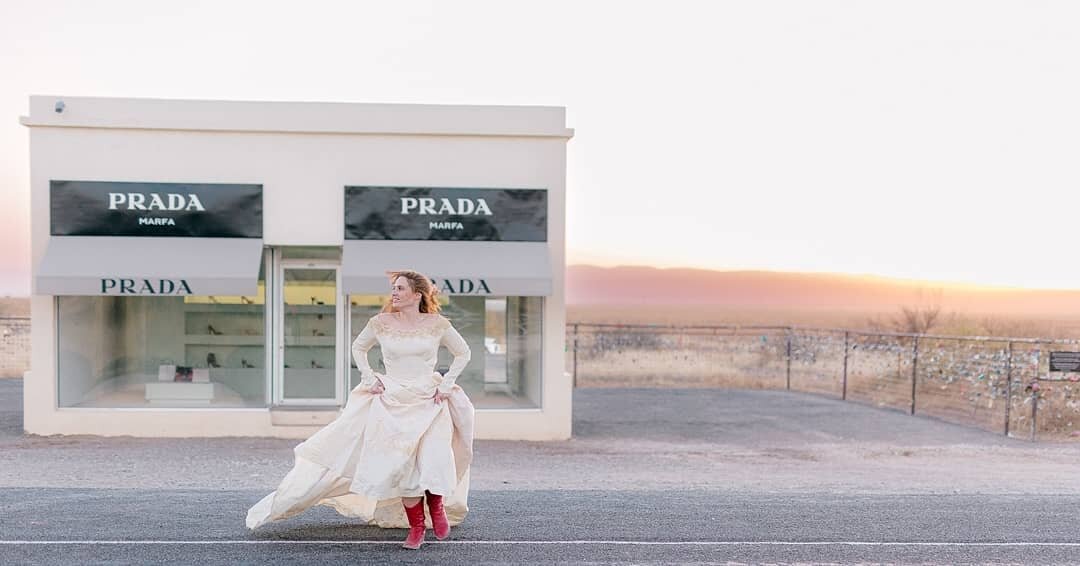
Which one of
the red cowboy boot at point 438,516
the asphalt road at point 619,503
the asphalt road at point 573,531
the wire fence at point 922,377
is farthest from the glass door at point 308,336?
the wire fence at point 922,377

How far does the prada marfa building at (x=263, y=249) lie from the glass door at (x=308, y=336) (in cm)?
2

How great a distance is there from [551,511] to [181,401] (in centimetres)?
785

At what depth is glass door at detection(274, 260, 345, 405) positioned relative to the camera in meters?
14.4

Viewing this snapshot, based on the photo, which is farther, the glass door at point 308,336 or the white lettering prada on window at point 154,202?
the glass door at point 308,336

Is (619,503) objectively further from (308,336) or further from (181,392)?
(181,392)

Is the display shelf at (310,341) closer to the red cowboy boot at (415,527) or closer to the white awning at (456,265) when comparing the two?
the white awning at (456,265)

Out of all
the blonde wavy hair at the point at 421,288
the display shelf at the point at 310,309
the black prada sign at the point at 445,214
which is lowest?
the display shelf at the point at 310,309

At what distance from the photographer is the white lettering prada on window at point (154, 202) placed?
1378 centimetres

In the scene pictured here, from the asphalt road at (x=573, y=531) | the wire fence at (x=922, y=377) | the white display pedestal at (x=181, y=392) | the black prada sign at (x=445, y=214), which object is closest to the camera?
the asphalt road at (x=573, y=531)

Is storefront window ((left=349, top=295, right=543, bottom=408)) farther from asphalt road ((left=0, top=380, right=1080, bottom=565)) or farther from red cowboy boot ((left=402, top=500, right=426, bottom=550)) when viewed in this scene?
red cowboy boot ((left=402, top=500, right=426, bottom=550))

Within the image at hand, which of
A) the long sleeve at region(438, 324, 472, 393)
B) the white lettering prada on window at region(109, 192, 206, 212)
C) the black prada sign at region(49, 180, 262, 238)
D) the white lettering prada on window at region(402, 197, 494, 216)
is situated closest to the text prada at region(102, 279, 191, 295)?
the black prada sign at region(49, 180, 262, 238)

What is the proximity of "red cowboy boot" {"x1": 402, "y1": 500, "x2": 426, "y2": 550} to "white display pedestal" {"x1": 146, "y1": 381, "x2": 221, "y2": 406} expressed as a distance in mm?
8111

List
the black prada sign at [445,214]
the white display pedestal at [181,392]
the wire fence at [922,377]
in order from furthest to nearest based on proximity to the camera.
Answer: the wire fence at [922,377] < the white display pedestal at [181,392] < the black prada sign at [445,214]

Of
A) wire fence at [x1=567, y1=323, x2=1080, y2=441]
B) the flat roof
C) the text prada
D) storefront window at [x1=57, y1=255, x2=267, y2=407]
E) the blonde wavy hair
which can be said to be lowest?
wire fence at [x1=567, y1=323, x2=1080, y2=441]
